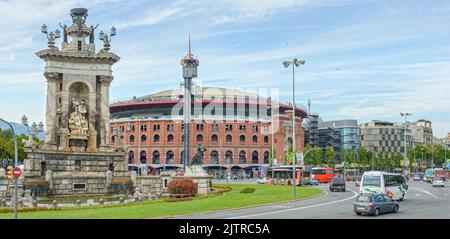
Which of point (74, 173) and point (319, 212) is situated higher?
point (74, 173)

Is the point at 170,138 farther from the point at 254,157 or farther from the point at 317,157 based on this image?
the point at 317,157

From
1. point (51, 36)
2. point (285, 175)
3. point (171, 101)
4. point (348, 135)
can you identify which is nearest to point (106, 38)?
point (51, 36)

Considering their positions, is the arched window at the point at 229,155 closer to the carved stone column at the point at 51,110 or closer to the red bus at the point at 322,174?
the red bus at the point at 322,174

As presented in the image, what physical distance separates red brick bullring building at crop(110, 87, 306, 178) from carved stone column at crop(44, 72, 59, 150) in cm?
7935

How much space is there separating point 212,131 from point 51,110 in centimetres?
8496

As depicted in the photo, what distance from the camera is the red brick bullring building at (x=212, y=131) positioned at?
14200 centimetres

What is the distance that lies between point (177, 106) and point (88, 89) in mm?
81836

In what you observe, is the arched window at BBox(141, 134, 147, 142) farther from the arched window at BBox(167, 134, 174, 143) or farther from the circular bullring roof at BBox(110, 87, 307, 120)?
the arched window at BBox(167, 134, 174, 143)

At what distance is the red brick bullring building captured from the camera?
142 metres

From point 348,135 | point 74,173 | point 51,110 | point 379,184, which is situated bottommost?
point 379,184

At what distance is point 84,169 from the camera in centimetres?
5925

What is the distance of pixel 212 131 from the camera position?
14275 cm

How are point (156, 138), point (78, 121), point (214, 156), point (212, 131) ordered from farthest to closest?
point (156, 138)
point (212, 131)
point (214, 156)
point (78, 121)
